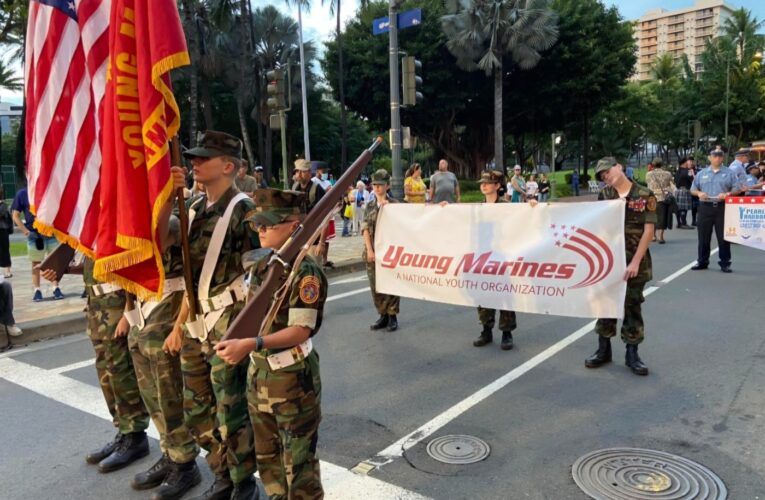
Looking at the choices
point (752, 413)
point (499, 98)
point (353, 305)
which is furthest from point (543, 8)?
point (752, 413)

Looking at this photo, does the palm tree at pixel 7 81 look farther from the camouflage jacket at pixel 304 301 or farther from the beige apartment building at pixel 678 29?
the beige apartment building at pixel 678 29

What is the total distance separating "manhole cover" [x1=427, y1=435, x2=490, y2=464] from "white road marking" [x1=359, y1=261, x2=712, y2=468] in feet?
0.46

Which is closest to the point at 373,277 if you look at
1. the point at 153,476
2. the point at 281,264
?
the point at 153,476

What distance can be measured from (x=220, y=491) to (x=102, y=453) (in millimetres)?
1088

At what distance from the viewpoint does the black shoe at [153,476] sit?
332 centimetres

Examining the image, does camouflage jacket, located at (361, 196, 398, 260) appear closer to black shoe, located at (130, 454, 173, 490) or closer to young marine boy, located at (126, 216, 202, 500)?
young marine boy, located at (126, 216, 202, 500)

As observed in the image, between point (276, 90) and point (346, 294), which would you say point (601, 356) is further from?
point (276, 90)

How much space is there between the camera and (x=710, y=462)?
3438 millimetres

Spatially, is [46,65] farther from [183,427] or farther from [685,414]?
[685,414]

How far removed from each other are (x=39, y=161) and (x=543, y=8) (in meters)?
32.0

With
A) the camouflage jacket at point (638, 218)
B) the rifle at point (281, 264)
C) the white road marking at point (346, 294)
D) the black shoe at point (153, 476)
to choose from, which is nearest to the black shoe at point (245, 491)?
the black shoe at point (153, 476)

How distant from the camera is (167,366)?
320cm

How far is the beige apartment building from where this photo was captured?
164m

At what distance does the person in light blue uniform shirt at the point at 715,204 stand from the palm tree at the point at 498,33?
21415 millimetres
